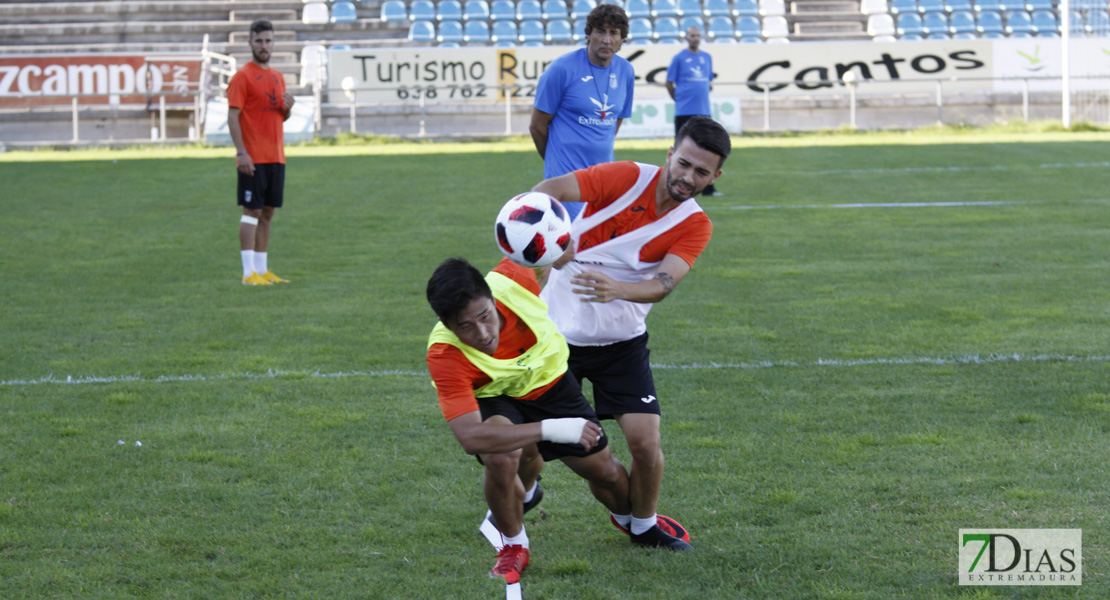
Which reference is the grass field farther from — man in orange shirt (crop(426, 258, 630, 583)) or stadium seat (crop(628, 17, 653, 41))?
stadium seat (crop(628, 17, 653, 41))

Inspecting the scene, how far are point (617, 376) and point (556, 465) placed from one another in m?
0.97

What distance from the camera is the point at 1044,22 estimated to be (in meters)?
29.6

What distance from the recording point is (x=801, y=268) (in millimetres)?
9070

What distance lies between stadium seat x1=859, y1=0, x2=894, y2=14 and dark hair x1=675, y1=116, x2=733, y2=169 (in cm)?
2848

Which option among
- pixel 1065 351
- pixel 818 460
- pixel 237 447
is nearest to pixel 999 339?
pixel 1065 351

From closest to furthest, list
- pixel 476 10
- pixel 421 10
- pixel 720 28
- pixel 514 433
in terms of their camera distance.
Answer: pixel 514 433 → pixel 720 28 → pixel 421 10 → pixel 476 10

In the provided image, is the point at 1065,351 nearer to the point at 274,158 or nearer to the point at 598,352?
the point at 598,352

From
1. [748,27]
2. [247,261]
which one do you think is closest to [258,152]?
[247,261]

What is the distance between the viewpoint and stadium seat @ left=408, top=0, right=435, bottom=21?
94.6 ft

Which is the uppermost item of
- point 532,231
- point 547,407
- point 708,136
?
point 708,136

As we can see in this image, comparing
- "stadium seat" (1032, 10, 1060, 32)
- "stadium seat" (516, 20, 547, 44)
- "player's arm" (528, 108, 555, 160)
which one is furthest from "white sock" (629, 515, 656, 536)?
"stadium seat" (1032, 10, 1060, 32)

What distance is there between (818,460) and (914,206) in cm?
859

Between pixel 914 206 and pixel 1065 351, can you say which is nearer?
pixel 1065 351

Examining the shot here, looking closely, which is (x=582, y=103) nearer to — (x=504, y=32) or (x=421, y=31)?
(x=421, y=31)
